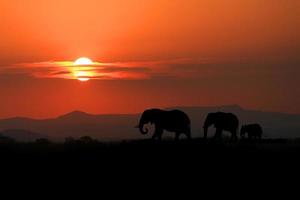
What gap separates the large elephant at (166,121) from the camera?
49.2 metres

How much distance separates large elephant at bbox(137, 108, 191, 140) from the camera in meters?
49.2

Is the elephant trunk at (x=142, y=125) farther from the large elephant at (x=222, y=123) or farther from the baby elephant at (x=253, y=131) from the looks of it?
the baby elephant at (x=253, y=131)

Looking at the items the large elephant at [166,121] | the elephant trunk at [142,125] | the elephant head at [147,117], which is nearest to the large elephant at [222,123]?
the large elephant at [166,121]

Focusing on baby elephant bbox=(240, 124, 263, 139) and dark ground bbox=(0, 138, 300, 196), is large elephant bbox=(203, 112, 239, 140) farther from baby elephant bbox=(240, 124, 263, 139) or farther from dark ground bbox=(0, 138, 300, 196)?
dark ground bbox=(0, 138, 300, 196)

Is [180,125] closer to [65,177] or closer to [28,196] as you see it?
[65,177]

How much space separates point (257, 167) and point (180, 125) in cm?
1610

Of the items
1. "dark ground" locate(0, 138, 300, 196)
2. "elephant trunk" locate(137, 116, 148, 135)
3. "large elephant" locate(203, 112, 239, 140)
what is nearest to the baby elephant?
"large elephant" locate(203, 112, 239, 140)

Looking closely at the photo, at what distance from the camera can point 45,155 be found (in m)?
37.4

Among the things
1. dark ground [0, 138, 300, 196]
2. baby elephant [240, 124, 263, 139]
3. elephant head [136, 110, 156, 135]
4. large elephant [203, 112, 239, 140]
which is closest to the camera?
dark ground [0, 138, 300, 196]

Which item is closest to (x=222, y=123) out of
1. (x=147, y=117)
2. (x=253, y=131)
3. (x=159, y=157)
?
(x=147, y=117)

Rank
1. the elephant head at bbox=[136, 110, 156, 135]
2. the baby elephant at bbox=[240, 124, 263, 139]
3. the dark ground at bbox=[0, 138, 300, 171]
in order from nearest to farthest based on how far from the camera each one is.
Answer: the dark ground at bbox=[0, 138, 300, 171]
the elephant head at bbox=[136, 110, 156, 135]
the baby elephant at bbox=[240, 124, 263, 139]

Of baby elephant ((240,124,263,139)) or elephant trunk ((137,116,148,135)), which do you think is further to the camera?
baby elephant ((240,124,263,139))

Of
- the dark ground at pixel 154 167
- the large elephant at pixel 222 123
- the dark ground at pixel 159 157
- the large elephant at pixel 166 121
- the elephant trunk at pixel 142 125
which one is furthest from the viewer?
the large elephant at pixel 222 123

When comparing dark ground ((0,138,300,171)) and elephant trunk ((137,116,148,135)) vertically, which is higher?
elephant trunk ((137,116,148,135))
